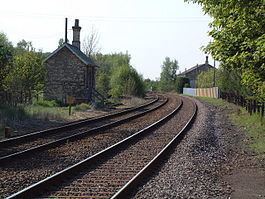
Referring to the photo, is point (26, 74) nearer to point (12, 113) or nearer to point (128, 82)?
point (12, 113)

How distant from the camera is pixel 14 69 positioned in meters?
31.1

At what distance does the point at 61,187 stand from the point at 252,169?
5.42m

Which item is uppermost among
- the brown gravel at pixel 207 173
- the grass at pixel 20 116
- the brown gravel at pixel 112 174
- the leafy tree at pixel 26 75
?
the leafy tree at pixel 26 75

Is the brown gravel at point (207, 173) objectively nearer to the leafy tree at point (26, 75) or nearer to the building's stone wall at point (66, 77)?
the leafy tree at point (26, 75)

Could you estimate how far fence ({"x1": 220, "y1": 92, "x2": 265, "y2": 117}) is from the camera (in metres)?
26.8

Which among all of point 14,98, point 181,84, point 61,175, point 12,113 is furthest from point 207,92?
point 61,175

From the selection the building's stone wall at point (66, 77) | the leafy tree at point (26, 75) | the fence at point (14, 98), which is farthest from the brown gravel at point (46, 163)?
the building's stone wall at point (66, 77)

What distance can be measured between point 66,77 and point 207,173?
129 feet

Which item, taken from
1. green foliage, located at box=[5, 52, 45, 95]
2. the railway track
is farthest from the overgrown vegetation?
the railway track

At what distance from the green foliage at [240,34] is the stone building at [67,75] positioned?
3615 centimetres

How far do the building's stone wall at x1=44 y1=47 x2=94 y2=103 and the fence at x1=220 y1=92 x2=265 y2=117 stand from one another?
46.8ft

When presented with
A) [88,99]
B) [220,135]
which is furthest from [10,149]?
[88,99]

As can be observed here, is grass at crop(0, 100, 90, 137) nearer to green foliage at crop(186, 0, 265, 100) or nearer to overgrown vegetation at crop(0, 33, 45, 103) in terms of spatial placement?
overgrown vegetation at crop(0, 33, 45, 103)

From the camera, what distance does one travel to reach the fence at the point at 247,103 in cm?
2680
